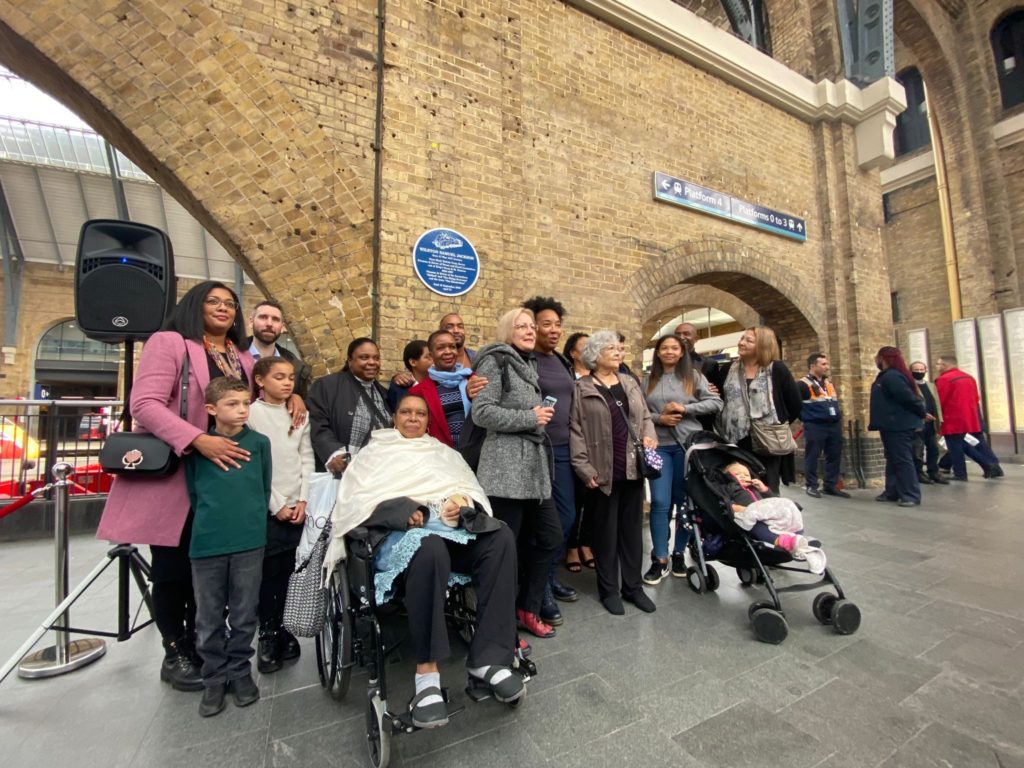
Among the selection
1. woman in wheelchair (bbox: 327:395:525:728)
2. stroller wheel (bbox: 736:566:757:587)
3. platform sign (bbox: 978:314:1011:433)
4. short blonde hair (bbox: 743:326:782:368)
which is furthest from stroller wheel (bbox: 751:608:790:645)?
platform sign (bbox: 978:314:1011:433)

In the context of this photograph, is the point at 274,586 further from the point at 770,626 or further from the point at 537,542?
the point at 770,626

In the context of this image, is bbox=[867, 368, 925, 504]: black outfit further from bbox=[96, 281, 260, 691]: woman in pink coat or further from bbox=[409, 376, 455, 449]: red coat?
bbox=[96, 281, 260, 691]: woman in pink coat

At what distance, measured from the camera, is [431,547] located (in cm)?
202

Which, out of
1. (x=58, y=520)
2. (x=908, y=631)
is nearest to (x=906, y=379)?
(x=908, y=631)

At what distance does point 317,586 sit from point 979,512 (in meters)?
7.38

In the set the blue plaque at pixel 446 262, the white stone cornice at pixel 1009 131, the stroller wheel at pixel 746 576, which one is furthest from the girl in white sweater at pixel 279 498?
the white stone cornice at pixel 1009 131

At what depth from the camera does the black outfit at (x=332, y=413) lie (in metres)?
2.74

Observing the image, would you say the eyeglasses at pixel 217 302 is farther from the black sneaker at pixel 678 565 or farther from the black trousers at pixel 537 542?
the black sneaker at pixel 678 565

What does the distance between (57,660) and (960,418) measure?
11.0 meters

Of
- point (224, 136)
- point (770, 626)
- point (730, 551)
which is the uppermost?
point (224, 136)

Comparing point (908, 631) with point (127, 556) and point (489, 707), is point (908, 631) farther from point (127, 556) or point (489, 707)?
point (127, 556)

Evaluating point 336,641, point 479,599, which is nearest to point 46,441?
point 336,641

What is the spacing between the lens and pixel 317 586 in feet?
7.14

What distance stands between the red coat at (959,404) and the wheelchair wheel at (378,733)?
9.67 metres
